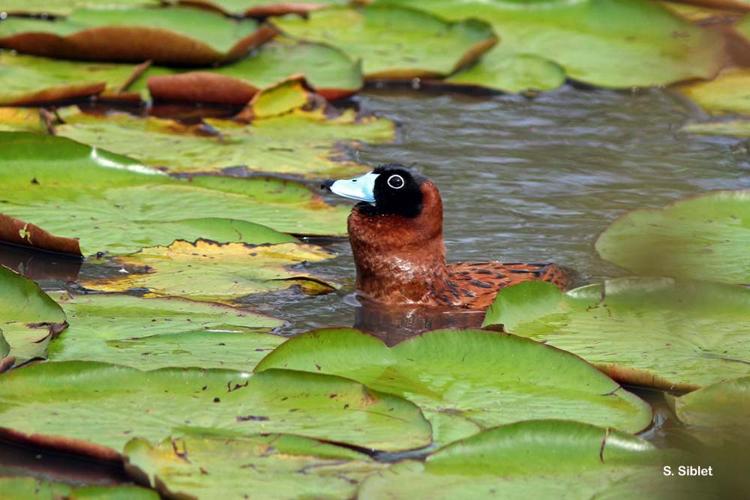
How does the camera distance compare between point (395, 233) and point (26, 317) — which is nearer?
point (26, 317)

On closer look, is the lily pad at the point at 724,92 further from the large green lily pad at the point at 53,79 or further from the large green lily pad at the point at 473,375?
the large green lily pad at the point at 473,375

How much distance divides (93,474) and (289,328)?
59.1 inches

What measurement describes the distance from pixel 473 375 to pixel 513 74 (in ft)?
17.4

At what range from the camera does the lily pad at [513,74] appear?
9.56 meters

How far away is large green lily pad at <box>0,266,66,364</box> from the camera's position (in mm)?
4715

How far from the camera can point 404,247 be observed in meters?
6.07

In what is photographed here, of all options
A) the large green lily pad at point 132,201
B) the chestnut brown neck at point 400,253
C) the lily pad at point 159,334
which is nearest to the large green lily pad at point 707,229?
the chestnut brown neck at point 400,253

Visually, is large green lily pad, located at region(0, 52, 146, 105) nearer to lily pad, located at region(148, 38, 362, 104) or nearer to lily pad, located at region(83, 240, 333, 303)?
lily pad, located at region(148, 38, 362, 104)

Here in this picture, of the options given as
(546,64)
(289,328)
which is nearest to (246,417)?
(289,328)

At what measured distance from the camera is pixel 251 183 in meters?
6.99

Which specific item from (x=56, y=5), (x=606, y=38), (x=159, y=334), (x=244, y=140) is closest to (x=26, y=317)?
(x=159, y=334)

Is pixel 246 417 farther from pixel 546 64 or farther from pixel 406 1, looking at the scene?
pixel 406 1

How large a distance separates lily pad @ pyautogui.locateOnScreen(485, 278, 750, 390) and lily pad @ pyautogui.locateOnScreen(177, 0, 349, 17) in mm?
5145

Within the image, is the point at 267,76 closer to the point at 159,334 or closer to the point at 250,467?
the point at 159,334
